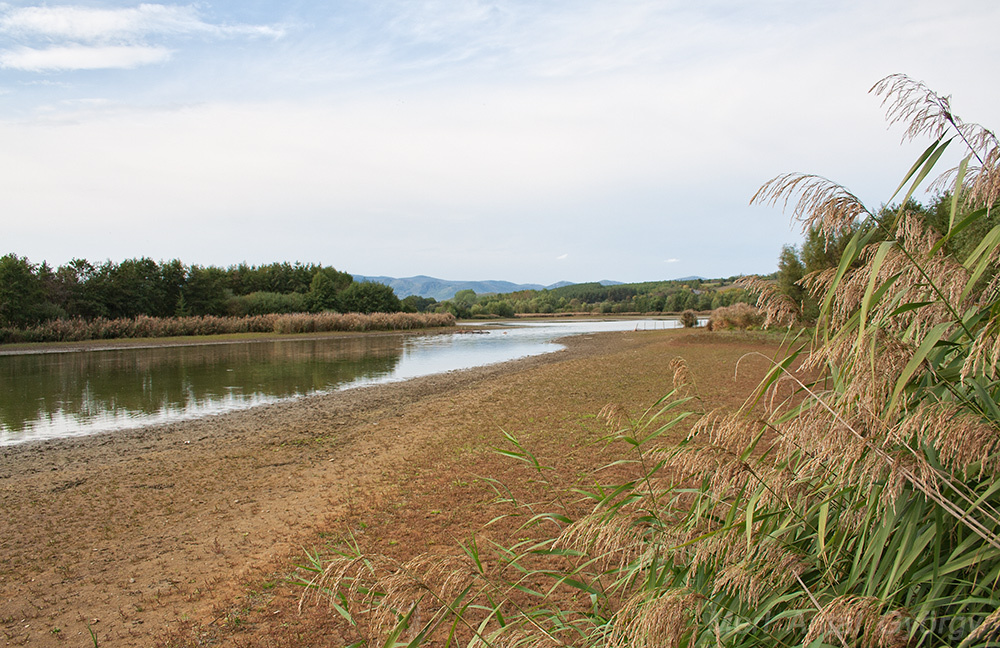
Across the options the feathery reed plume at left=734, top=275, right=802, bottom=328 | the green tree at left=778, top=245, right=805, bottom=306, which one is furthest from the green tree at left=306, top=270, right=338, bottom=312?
the feathery reed plume at left=734, top=275, right=802, bottom=328

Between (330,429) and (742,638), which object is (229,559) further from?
(330,429)

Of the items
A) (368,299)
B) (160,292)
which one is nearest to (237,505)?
(160,292)

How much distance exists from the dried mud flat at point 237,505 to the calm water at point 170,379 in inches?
79.3

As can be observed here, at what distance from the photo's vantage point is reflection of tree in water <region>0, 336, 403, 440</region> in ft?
46.2

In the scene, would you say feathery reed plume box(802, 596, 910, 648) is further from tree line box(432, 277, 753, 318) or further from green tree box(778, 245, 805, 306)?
tree line box(432, 277, 753, 318)

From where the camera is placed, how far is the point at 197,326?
4262 centimetres

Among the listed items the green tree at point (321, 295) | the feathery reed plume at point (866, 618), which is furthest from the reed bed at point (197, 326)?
the feathery reed plume at point (866, 618)

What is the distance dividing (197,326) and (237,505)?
41550mm

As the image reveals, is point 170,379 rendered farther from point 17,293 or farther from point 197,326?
point 197,326

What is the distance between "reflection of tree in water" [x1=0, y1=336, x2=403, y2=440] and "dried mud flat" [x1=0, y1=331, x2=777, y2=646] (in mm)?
3589

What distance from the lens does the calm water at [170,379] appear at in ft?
41.5

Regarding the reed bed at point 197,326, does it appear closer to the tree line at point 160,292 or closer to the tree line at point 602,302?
the tree line at point 160,292

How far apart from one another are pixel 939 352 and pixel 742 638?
3.77 feet

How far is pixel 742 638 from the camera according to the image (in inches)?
73.5
